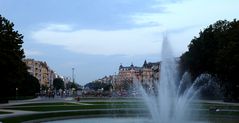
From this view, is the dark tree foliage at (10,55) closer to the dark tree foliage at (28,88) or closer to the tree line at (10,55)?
the tree line at (10,55)

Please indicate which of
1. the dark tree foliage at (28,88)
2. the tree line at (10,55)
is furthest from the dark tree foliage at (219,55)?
the dark tree foliage at (28,88)

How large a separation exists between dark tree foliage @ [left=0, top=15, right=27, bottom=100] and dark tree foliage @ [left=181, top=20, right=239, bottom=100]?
29817 millimetres

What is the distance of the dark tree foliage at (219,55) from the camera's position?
71775mm

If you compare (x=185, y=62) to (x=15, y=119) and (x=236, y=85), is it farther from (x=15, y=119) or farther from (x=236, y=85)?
(x=15, y=119)

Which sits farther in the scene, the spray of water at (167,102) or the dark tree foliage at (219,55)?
the dark tree foliage at (219,55)

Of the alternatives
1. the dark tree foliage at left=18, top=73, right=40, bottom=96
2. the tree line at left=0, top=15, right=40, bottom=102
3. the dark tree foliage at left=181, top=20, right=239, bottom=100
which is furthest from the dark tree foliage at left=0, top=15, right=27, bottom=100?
the dark tree foliage at left=18, top=73, right=40, bottom=96

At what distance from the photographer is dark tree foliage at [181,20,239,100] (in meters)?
71.8

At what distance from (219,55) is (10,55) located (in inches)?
1232

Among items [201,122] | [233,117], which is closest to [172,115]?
[201,122]

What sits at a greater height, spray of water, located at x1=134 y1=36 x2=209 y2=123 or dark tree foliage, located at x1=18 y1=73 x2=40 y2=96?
dark tree foliage, located at x1=18 y1=73 x2=40 y2=96

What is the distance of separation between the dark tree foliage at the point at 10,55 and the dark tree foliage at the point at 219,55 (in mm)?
29817

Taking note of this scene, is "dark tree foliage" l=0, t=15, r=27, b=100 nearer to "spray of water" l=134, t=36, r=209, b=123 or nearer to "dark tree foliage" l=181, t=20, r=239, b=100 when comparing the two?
"dark tree foliage" l=181, t=20, r=239, b=100

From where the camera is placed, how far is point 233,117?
4222 cm

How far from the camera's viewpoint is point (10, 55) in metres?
69.9
